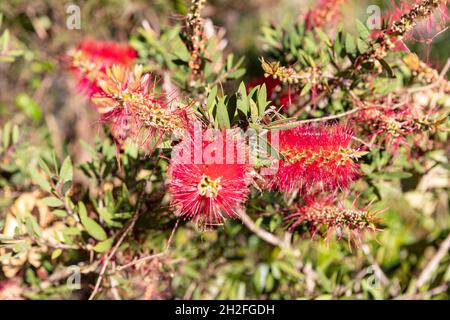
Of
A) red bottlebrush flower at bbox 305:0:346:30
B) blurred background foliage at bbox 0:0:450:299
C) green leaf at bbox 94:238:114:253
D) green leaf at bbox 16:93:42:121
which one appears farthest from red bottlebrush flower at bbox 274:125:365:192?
green leaf at bbox 16:93:42:121

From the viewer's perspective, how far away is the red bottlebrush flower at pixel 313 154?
3.07 ft

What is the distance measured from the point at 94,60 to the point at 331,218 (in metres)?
0.77

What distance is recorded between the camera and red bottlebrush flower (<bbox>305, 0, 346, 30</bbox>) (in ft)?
4.67

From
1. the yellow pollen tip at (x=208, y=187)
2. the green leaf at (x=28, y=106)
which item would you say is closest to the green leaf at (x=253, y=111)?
the yellow pollen tip at (x=208, y=187)

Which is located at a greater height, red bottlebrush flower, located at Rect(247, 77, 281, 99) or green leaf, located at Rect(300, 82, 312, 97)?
red bottlebrush flower, located at Rect(247, 77, 281, 99)

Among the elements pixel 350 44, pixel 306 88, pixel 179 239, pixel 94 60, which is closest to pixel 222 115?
pixel 306 88

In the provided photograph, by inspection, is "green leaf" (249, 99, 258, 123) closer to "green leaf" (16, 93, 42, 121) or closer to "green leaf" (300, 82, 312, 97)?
"green leaf" (300, 82, 312, 97)

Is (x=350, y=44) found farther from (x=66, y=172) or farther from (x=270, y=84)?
(x=66, y=172)

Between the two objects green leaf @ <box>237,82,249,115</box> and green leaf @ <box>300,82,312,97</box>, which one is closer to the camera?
green leaf @ <box>237,82,249,115</box>

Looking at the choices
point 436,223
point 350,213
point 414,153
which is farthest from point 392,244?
point 350,213

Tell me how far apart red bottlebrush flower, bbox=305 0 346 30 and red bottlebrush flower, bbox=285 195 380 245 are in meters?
0.54

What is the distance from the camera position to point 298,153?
0.93 metres
